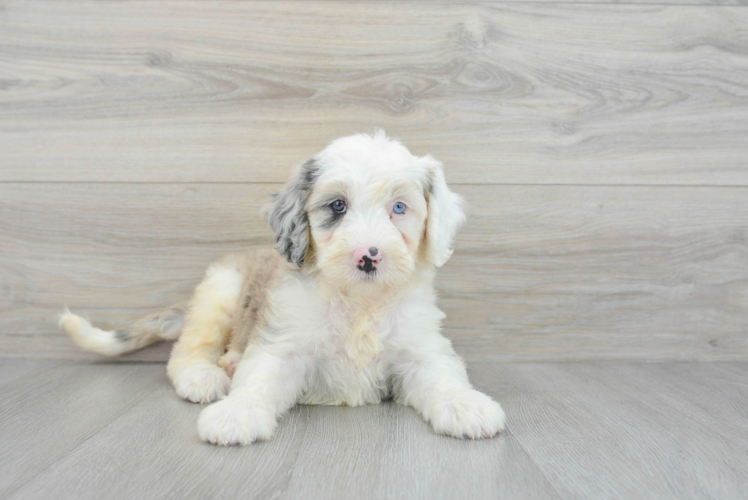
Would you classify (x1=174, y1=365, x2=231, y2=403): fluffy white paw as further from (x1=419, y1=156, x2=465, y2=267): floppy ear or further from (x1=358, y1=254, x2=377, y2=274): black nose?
(x1=419, y1=156, x2=465, y2=267): floppy ear

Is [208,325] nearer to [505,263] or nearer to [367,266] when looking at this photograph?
[367,266]

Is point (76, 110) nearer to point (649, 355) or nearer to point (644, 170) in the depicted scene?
point (644, 170)

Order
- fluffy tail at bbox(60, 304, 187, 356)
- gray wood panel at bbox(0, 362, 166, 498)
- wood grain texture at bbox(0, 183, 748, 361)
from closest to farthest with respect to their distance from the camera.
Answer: gray wood panel at bbox(0, 362, 166, 498) → fluffy tail at bbox(60, 304, 187, 356) → wood grain texture at bbox(0, 183, 748, 361)

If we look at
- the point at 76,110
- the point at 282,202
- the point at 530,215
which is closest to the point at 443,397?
the point at 282,202

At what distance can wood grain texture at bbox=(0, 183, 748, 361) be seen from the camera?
2.71m

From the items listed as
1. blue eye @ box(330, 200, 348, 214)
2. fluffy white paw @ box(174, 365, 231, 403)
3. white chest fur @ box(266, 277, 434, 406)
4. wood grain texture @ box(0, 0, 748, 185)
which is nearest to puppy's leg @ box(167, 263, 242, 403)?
fluffy white paw @ box(174, 365, 231, 403)

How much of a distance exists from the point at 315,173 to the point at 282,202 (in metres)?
0.15

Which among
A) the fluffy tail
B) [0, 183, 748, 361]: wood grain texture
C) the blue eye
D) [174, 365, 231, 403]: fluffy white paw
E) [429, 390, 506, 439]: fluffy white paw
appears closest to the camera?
[429, 390, 506, 439]: fluffy white paw

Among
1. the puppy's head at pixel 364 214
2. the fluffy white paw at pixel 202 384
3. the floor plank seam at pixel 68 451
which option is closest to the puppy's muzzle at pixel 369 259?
the puppy's head at pixel 364 214

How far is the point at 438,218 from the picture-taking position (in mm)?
2045

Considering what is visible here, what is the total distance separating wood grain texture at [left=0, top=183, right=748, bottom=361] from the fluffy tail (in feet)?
0.47

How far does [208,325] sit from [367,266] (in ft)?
3.22

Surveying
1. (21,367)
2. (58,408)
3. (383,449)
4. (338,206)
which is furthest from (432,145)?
(21,367)

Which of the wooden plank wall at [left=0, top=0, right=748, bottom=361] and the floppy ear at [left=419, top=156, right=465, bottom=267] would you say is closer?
the floppy ear at [left=419, top=156, right=465, bottom=267]
